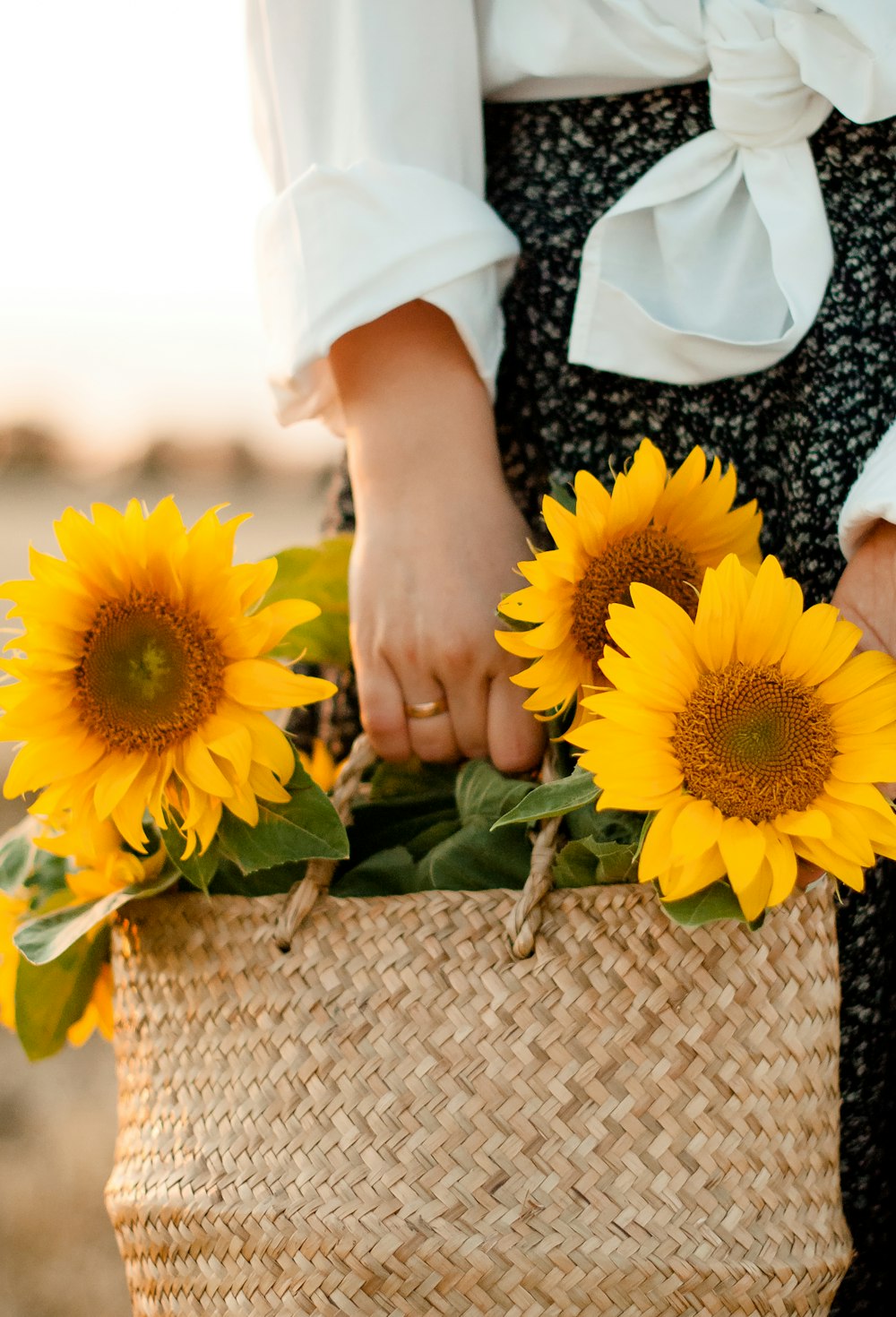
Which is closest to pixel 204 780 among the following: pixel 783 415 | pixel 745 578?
pixel 745 578

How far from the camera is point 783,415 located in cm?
66

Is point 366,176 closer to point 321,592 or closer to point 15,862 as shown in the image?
point 321,592

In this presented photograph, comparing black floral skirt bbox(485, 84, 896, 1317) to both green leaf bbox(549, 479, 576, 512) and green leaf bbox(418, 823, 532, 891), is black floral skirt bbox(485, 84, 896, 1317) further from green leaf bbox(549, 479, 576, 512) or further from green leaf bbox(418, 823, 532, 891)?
green leaf bbox(418, 823, 532, 891)

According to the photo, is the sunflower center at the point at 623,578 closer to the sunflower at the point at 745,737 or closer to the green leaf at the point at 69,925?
the sunflower at the point at 745,737

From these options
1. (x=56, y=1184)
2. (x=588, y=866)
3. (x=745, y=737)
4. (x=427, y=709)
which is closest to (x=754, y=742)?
(x=745, y=737)

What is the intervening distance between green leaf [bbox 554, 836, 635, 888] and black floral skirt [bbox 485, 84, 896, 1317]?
0.19m

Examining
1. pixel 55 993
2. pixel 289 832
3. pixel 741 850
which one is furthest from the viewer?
pixel 55 993

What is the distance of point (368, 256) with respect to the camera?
621mm

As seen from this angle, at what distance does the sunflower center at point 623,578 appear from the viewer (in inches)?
22.3

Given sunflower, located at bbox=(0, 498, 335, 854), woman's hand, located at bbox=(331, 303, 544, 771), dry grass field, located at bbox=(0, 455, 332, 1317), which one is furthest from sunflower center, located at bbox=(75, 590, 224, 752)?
dry grass field, located at bbox=(0, 455, 332, 1317)

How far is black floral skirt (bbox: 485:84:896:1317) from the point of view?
0.62m

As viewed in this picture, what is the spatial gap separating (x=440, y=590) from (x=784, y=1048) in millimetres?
276

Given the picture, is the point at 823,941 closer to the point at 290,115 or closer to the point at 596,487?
the point at 596,487

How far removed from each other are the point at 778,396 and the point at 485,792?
0.28 meters
